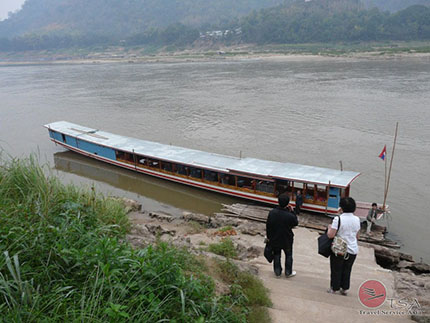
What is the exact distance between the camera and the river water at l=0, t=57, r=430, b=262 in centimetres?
1495

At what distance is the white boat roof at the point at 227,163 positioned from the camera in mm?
11617

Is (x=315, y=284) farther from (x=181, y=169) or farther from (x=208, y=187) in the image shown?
(x=181, y=169)

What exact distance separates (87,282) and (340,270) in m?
3.47

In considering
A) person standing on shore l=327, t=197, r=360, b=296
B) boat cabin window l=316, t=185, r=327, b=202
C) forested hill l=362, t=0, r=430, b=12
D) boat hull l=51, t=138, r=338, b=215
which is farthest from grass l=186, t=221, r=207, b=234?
forested hill l=362, t=0, r=430, b=12

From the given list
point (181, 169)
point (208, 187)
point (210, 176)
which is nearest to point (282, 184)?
point (210, 176)

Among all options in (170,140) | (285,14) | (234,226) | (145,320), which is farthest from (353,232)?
(285,14)

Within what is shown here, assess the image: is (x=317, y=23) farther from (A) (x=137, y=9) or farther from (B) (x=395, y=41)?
(A) (x=137, y=9)

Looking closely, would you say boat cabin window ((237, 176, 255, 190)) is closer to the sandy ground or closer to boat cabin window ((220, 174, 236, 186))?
boat cabin window ((220, 174, 236, 186))

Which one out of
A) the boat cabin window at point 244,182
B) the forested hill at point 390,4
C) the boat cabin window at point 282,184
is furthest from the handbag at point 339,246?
the forested hill at point 390,4

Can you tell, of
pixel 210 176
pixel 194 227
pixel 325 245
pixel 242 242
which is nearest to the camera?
pixel 325 245

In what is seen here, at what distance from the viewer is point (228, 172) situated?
519 inches

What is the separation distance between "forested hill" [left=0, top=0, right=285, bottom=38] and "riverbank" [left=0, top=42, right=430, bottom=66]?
44.2m

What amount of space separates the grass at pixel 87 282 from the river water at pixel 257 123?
22.4 ft

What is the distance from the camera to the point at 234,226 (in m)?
11.2
